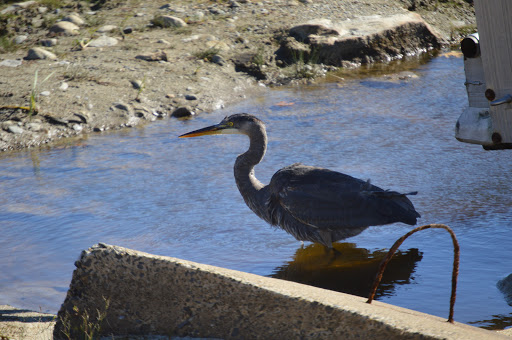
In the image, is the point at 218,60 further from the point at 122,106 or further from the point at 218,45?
the point at 122,106

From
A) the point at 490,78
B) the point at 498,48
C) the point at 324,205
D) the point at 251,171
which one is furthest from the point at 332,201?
the point at 498,48

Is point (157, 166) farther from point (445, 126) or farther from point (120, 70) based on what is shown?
point (445, 126)

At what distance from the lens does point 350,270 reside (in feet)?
14.3

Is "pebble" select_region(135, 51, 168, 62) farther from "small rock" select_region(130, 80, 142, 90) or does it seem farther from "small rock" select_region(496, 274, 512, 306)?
"small rock" select_region(496, 274, 512, 306)

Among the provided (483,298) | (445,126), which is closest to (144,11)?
(445,126)

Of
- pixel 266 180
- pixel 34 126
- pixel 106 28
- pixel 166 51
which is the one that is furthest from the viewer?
pixel 106 28

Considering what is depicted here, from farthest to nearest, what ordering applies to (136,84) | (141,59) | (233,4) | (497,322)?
(233,4)
(141,59)
(136,84)
(497,322)

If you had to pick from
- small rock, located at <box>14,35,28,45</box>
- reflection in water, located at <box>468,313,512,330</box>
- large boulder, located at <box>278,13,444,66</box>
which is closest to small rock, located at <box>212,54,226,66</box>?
large boulder, located at <box>278,13,444,66</box>

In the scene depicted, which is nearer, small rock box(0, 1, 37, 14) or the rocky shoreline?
the rocky shoreline

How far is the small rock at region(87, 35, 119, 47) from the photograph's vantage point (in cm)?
883

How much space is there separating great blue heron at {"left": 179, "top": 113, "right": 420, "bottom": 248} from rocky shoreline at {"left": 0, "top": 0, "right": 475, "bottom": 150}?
3.10 metres

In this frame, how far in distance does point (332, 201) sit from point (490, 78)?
1969mm

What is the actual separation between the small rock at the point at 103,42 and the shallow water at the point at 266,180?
214 centimetres

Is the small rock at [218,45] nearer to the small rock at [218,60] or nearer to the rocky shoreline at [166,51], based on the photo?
the rocky shoreline at [166,51]
